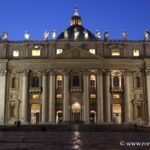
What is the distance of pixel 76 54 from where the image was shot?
68250mm

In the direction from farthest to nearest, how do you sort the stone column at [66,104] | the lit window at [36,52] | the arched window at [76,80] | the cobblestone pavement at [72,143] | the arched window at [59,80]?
the lit window at [36,52] < the arched window at [59,80] < the arched window at [76,80] < the stone column at [66,104] < the cobblestone pavement at [72,143]

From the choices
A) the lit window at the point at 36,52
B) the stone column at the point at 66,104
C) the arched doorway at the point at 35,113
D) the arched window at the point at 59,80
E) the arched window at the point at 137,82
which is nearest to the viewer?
the stone column at the point at 66,104

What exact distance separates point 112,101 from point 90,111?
454cm

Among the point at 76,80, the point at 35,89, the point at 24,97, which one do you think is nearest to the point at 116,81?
the point at 76,80

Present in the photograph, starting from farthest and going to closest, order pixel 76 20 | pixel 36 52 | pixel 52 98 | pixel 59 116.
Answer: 1. pixel 76 20
2. pixel 36 52
3. pixel 59 116
4. pixel 52 98

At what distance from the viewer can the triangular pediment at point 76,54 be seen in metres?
67.8

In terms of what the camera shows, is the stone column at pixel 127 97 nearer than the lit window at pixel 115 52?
Yes

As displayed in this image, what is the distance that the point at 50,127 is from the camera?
50.2 meters

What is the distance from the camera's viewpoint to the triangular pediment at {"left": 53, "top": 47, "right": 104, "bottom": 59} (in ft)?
222

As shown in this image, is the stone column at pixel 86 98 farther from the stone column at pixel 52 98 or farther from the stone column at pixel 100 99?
the stone column at pixel 52 98

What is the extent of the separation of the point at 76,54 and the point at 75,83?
17.9 feet

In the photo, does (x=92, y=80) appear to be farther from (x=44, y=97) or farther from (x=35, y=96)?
(x=35, y=96)

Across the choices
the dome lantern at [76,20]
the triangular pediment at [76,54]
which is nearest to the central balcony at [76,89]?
the triangular pediment at [76,54]

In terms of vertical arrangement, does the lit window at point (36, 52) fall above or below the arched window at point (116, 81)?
above
